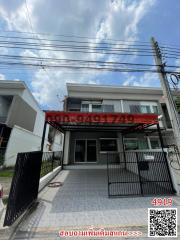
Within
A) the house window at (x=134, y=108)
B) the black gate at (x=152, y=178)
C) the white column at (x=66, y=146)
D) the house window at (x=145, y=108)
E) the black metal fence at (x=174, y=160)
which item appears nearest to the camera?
the black metal fence at (x=174, y=160)

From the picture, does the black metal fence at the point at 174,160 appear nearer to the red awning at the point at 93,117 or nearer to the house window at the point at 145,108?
the red awning at the point at 93,117

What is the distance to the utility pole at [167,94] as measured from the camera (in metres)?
4.81

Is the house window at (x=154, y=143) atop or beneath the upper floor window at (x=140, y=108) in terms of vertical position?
beneath

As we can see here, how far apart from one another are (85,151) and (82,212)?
733 centimetres

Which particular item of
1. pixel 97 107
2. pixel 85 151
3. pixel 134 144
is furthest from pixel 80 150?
pixel 134 144

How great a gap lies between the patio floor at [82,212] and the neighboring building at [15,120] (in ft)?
24.9

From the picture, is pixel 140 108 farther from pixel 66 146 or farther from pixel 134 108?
pixel 66 146

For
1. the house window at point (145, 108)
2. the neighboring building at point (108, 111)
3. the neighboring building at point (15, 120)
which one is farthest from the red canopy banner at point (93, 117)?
the house window at point (145, 108)

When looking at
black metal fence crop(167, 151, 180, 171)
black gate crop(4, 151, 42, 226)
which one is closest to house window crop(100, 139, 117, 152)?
black metal fence crop(167, 151, 180, 171)

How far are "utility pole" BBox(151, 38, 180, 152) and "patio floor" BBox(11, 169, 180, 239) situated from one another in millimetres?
2398

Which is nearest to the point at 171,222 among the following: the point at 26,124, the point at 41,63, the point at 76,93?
the point at 41,63

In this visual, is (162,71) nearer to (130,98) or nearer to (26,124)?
(130,98)

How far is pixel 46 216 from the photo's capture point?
3.52 m

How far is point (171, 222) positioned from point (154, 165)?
2.48 meters
